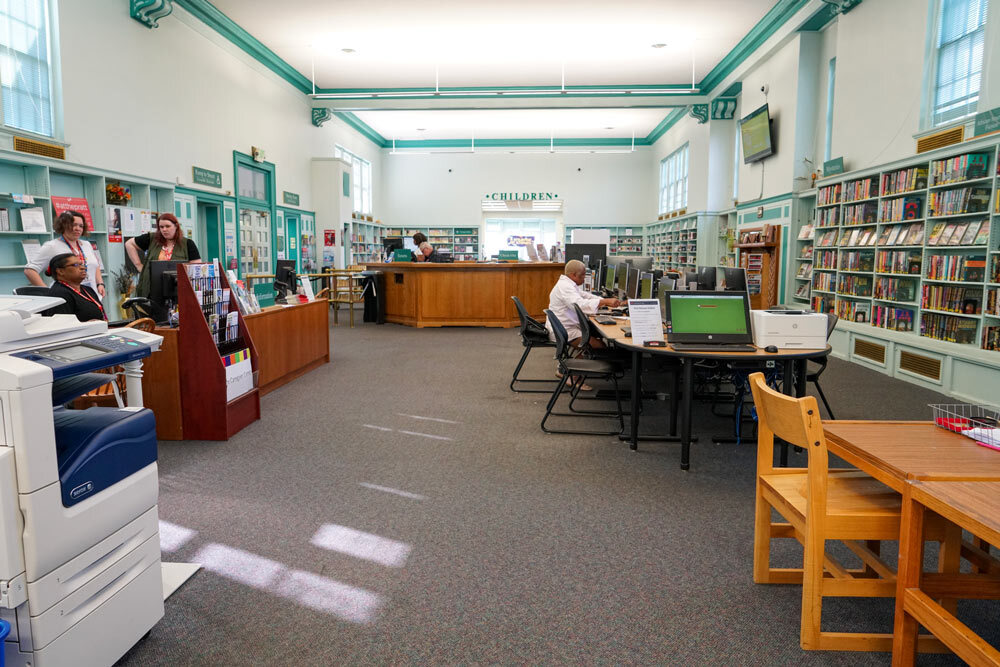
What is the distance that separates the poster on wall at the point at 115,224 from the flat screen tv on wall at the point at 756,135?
9.22 meters

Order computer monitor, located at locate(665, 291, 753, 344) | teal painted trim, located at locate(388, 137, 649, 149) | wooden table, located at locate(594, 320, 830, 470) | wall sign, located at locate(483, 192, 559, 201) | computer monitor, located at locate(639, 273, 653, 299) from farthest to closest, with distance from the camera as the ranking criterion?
1. wall sign, located at locate(483, 192, 559, 201)
2. teal painted trim, located at locate(388, 137, 649, 149)
3. computer monitor, located at locate(639, 273, 653, 299)
4. computer monitor, located at locate(665, 291, 753, 344)
5. wooden table, located at locate(594, 320, 830, 470)

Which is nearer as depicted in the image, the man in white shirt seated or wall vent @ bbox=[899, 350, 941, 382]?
the man in white shirt seated

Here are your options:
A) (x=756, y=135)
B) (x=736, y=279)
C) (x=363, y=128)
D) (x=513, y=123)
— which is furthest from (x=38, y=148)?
(x=513, y=123)

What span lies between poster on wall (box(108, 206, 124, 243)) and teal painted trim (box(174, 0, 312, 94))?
3091 millimetres

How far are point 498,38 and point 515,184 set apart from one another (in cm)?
920

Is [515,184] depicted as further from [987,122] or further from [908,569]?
[908,569]

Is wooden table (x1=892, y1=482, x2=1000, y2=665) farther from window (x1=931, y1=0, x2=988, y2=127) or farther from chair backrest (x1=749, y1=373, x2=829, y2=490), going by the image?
window (x1=931, y1=0, x2=988, y2=127)

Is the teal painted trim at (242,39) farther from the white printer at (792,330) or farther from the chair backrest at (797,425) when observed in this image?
the chair backrest at (797,425)

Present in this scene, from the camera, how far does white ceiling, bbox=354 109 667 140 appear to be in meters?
15.7

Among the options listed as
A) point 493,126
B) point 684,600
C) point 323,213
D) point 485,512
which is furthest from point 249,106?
point 684,600

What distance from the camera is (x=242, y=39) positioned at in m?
10.1

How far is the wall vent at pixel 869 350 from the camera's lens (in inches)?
277

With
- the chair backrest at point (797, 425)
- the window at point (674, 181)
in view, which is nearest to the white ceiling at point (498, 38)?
the window at point (674, 181)

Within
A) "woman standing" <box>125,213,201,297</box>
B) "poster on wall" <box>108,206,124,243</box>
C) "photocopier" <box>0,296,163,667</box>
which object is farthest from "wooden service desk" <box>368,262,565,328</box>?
"photocopier" <box>0,296,163,667</box>
